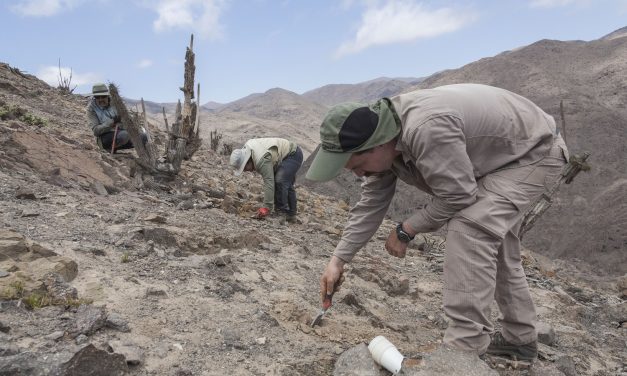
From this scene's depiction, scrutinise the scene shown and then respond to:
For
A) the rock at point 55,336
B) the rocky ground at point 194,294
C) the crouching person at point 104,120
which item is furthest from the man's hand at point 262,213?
the rock at point 55,336

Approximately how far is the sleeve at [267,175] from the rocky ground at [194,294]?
30 centimetres

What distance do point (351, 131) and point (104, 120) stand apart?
5578 mm

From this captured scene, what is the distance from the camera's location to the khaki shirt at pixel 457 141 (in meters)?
2.02

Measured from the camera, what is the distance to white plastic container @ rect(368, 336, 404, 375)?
203 centimetres

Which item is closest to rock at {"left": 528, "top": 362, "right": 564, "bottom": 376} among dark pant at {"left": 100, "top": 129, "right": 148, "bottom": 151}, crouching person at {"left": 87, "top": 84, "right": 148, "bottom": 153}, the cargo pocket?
the cargo pocket

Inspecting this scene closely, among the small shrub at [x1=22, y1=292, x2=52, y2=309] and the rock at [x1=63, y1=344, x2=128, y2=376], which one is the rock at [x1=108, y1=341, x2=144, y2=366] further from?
the small shrub at [x1=22, y1=292, x2=52, y2=309]

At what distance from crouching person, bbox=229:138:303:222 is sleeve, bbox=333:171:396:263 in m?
3.07

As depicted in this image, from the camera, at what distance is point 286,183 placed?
595 centimetres

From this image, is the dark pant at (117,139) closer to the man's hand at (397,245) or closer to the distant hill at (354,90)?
the man's hand at (397,245)

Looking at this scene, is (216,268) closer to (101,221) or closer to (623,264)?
(101,221)

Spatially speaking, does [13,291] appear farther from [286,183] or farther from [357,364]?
[286,183]

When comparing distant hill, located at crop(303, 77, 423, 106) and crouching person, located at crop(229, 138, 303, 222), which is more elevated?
crouching person, located at crop(229, 138, 303, 222)

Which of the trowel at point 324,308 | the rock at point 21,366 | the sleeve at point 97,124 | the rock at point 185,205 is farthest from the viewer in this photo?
the sleeve at point 97,124

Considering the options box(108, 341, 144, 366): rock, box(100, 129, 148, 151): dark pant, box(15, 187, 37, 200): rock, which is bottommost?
box(108, 341, 144, 366): rock
